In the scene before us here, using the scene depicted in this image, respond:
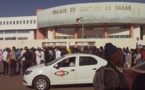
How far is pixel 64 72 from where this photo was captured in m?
11.6

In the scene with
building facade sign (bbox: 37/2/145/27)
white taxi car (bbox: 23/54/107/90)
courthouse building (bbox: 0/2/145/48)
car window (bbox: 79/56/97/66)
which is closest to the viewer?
white taxi car (bbox: 23/54/107/90)

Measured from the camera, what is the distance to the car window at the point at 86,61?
464 inches

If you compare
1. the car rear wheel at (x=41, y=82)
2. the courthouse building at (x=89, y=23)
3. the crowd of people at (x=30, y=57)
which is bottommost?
the car rear wheel at (x=41, y=82)

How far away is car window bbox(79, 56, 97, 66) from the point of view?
11797 millimetres

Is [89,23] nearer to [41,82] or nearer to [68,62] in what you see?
[68,62]

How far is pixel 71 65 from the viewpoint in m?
11.7

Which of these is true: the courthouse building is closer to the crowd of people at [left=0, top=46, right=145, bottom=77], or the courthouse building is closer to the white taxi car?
the crowd of people at [left=0, top=46, right=145, bottom=77]

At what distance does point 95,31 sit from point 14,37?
24544 millimetres

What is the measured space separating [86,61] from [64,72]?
983mm

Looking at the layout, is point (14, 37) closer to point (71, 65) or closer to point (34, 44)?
point (34, 44)

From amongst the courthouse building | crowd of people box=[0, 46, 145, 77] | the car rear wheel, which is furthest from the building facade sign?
the car rear wheel

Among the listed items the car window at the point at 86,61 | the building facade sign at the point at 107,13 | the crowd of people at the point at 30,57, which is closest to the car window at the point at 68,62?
the car window at the point at 86,61

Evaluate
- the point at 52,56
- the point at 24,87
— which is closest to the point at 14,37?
the point at 52,56

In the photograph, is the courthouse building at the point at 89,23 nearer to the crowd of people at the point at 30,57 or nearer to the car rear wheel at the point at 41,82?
the crowd of people at the point at 30,57
